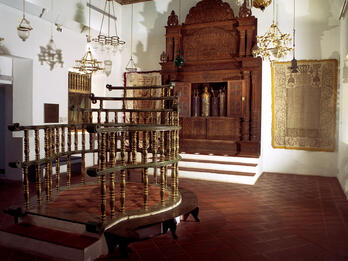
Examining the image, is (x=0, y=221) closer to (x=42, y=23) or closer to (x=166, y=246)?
(x=166, y=246)

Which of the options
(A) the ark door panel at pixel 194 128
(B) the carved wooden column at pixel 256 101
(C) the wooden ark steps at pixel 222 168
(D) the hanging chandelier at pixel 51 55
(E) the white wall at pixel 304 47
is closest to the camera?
(C) the wooden ark steps at pixel 222 168

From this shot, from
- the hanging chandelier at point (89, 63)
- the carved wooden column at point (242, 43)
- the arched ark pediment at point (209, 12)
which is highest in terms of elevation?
the arched ark pediment at point (209, 12)

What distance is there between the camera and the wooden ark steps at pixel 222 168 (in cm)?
645

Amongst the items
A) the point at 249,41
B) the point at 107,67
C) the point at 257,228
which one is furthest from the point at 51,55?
the point at 257,228

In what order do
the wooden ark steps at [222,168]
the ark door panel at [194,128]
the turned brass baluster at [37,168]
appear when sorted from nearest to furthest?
the turned brass baluster at [37,168] → the wooden ark steps at [222,168] → the ark door panel at [194,128]

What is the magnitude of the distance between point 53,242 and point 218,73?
633 centimetres

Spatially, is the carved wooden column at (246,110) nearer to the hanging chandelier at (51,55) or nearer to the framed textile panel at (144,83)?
the framed textile panel at (144,83)

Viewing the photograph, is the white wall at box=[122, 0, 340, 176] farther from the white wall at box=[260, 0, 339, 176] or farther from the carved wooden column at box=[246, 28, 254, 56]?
the carved wooden column at box=[246, 28, 254, 56]

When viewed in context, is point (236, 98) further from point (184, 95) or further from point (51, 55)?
point (51, 55)

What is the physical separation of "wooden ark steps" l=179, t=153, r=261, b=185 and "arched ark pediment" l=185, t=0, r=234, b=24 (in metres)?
3.51

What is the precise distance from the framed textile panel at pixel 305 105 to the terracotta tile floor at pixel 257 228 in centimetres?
172

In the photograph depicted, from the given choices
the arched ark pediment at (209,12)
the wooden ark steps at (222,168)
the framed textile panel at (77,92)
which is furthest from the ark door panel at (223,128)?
the framed textile panel at (77,92)

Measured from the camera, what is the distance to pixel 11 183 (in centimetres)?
623

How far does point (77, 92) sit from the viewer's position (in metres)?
8.12
